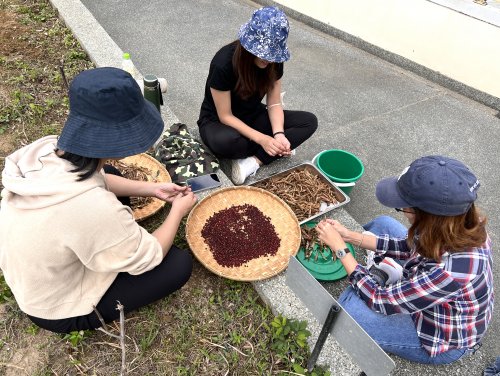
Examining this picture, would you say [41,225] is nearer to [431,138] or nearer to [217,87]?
[217,87]

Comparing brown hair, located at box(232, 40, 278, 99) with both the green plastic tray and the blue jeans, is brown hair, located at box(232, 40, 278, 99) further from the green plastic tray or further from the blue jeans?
the blue jeans

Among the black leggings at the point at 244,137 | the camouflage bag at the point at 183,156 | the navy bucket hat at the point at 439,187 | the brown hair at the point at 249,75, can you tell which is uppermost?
the navy bucket hat at the point at 439,187

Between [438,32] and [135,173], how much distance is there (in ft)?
15.7

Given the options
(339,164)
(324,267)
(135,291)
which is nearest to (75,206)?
(135,291)

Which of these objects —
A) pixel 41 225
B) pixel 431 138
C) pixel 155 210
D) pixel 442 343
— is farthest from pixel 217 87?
pixel 431 138

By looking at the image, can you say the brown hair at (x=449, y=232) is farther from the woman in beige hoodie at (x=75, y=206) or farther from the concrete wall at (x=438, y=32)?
the concrete wall at (x=438, y=32)

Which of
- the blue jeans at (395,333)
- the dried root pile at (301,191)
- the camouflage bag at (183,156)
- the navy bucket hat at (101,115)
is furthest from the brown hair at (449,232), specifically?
the camouflage bag at (183,156)

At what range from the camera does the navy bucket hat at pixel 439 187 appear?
66.9 inches

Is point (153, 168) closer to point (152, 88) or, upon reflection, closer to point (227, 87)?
point (152, 88)

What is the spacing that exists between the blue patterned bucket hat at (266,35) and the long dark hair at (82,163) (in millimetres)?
1533

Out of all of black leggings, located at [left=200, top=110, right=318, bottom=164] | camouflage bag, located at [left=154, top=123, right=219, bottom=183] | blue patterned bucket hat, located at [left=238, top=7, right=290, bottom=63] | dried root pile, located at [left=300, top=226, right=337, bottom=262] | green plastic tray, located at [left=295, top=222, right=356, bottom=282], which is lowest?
green plastic tray, located at [left=295, top=222, right=356, bottom=282]

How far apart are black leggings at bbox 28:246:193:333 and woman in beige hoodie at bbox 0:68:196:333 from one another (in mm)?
110

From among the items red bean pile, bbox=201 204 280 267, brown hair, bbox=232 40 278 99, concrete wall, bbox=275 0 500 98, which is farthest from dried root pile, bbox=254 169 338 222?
concrete wall, bbox=275 0 500 98

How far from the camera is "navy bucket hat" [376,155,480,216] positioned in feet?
5.57
